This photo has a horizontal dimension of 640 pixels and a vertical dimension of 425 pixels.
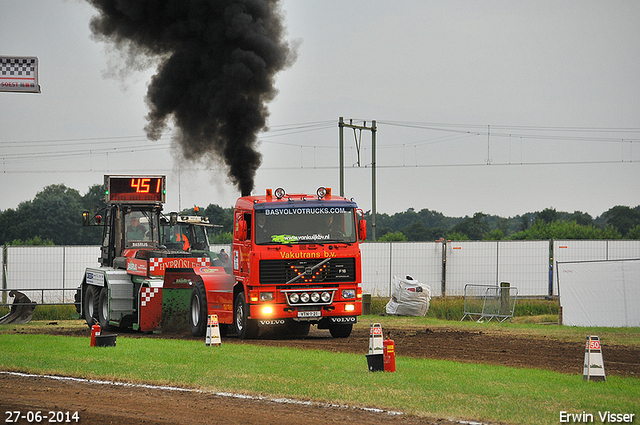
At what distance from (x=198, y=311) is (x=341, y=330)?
11.3ft

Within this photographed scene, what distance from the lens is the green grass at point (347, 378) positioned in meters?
9.13

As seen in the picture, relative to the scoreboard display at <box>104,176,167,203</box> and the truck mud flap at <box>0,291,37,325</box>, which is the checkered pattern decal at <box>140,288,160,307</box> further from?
the truck mud flap at <box>0,291,37,325</box>

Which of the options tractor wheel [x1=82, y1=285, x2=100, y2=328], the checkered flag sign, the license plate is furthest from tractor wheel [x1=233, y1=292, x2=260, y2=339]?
the checkered flag sign

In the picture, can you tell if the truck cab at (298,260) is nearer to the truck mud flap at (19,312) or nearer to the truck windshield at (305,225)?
the truck windshield at (305,225)

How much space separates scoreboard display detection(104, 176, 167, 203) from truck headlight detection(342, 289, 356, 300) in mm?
6931

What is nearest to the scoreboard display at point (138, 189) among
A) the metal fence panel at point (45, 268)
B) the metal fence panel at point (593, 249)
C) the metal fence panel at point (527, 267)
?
the metal fence panel at point (45, 268)

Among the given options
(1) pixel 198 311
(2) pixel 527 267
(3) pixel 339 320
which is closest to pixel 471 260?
(2) pixel 527 267

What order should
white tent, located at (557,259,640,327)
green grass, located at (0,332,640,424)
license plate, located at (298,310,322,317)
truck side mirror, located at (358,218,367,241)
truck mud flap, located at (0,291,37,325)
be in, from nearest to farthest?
green grass, located at (0,332,640,424) < license plate, located at (298,310,322,317) < truck side mirror, located at (358,218,367,241) < white tent, located at (557,259,640,327) < truck mud flap, located at (0,291,37,325)

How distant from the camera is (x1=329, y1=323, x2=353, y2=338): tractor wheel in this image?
18391 mm

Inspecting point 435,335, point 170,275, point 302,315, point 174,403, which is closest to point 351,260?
point 302,315

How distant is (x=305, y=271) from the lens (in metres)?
16.8

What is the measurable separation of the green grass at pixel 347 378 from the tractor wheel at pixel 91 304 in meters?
6.43

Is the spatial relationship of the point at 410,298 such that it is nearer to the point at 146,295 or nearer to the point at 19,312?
the point at 146,295

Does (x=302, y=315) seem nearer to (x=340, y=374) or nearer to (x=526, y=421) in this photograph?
(x=340, y=374)
